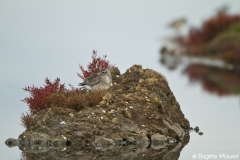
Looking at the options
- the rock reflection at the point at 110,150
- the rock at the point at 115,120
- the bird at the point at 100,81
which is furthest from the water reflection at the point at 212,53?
the bird at the point at 100,81

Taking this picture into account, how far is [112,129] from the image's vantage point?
1739cm

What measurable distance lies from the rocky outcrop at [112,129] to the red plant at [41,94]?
1.22m

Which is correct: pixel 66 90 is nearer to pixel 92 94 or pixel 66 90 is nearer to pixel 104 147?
pixel 92 94

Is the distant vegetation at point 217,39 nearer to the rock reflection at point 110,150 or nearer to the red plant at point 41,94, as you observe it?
the rock reflection at point 110,150

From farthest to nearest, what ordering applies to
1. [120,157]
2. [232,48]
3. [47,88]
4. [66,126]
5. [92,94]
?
1. [47,88]
2. [92,94]
3. [66,126]
4. [120,157]
5. [232,48]

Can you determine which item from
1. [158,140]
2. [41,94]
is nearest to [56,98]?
[41,94]

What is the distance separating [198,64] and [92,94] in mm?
15219

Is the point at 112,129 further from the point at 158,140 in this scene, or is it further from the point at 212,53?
the point at 212,53

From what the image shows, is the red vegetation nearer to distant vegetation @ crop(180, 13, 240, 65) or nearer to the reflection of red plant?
distant vegetation @ crop(180, 13, 240, 65)

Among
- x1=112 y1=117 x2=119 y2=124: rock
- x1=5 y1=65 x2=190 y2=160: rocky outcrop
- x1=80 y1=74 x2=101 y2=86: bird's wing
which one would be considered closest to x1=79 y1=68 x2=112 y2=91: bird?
x1=80 y1=74 x2=101 y2=86: bird's wing

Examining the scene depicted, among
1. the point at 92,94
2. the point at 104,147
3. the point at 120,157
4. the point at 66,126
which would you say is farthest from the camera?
the point at 92,94

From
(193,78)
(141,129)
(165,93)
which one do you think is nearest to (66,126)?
(141,129)

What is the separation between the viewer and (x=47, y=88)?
20438mm

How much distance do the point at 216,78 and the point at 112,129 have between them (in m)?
13.9
